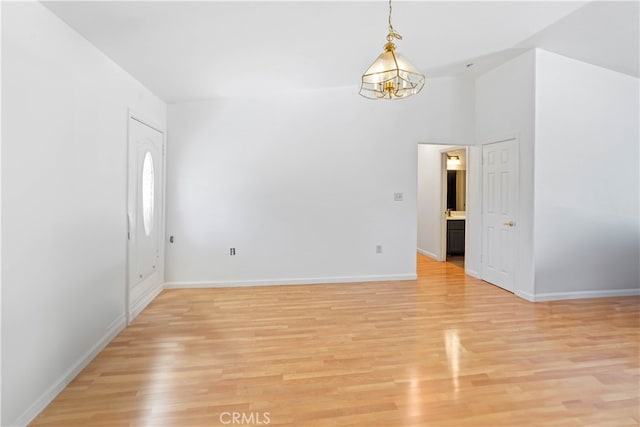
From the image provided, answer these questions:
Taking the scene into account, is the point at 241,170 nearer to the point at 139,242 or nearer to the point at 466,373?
the point at 139,242

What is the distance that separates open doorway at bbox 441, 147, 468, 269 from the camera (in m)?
6.48

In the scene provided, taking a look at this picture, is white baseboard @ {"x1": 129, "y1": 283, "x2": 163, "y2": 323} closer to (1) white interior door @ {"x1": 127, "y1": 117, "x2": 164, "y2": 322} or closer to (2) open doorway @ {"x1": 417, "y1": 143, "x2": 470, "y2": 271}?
(1) white interior door @ {"x1": 127, "y1": 117, "x2": 164, "y2": 322}

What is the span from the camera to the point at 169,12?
7.91ft

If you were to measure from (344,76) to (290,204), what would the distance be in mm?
1908

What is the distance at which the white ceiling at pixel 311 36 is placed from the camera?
2.52 meters

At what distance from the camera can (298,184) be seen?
16.1ft

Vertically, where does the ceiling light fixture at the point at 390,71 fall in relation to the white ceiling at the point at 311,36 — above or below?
below

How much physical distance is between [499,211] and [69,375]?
5090mm

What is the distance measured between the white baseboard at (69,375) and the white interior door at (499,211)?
4.70 metres

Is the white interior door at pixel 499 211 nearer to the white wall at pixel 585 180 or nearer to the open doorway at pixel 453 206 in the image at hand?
the white wall at pixel 585 180

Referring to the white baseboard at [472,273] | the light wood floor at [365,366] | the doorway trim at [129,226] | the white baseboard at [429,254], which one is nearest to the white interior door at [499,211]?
the white baseboard at [472,273]

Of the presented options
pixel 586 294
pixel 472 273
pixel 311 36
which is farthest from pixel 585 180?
pixel 311 36

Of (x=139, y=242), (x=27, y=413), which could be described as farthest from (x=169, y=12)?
(x=27, y=413)

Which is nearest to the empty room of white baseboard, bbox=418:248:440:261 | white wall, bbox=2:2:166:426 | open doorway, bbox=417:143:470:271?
white wall, bbox=2:2:166:426
